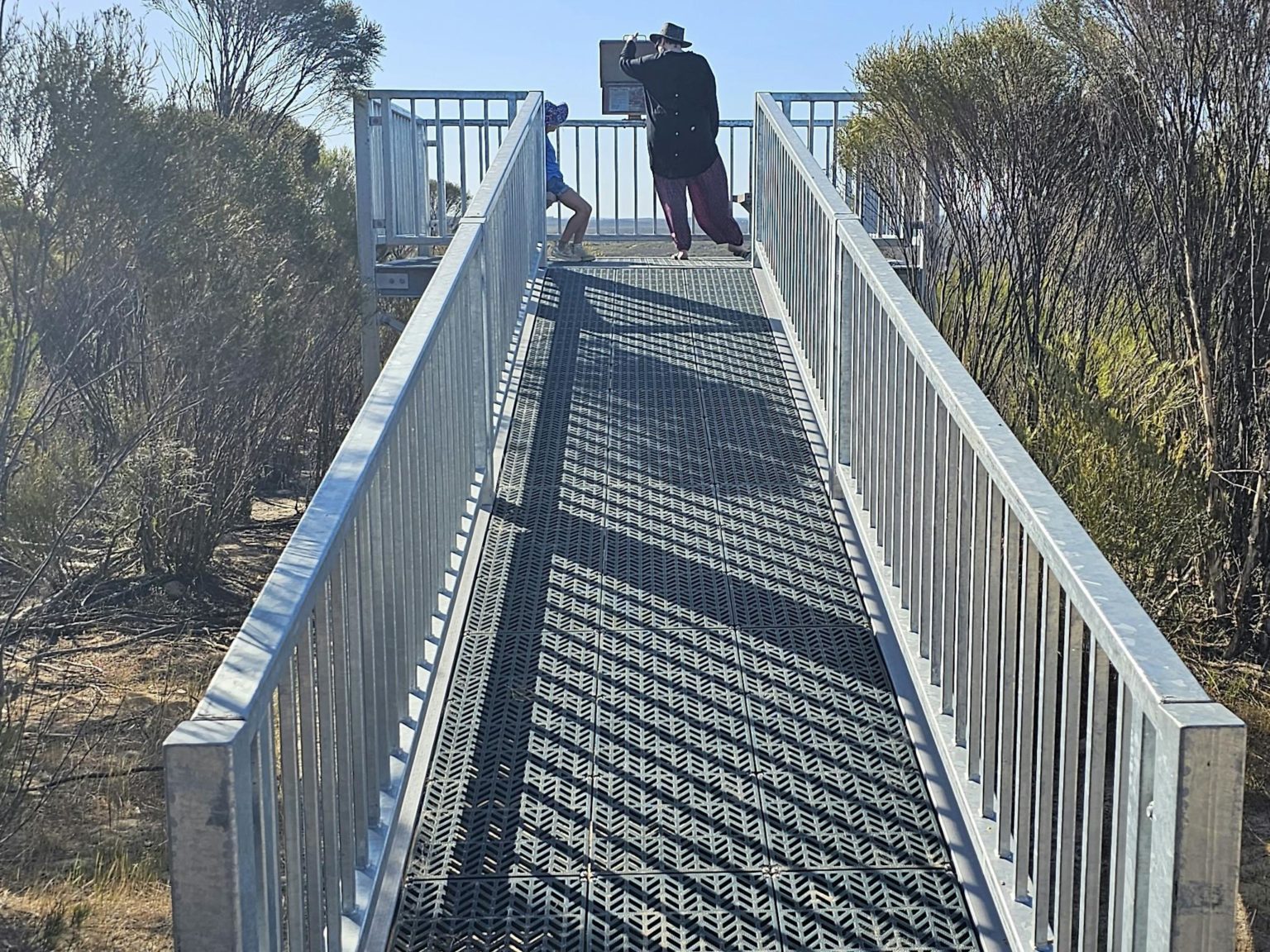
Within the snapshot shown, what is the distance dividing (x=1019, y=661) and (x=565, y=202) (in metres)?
9.77

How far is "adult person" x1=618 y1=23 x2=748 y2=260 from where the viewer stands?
1005 cm

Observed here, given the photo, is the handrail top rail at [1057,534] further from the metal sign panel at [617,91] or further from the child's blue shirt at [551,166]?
the metal sign panel at [617,91]

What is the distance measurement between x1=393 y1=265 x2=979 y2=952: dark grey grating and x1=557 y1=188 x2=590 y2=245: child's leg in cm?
557

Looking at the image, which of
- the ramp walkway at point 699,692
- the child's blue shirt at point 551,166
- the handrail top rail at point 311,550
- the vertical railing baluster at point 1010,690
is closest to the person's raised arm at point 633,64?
the child's blue shirt at point 551,166

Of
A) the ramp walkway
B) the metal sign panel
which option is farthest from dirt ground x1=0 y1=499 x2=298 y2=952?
the metal sign panel

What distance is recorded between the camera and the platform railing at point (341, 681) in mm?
2035

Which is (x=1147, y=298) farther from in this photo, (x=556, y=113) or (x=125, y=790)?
(x=125, y=790)

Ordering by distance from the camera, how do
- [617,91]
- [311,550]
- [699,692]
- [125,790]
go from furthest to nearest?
1. [617,91]
2. [125,790]
3. [699,692]
4. [311,550]

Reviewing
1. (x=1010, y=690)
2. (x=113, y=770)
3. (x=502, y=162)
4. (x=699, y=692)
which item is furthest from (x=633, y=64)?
(x=1010, y=690)

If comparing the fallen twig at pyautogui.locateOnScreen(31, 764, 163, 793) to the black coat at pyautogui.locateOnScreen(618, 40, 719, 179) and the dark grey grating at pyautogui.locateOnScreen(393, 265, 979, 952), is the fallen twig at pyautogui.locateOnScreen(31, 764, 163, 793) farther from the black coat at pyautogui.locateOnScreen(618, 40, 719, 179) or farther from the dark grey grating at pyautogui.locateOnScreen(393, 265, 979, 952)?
the black coat at pyautogui.locateOnScreen(618, 40, 719, 179)

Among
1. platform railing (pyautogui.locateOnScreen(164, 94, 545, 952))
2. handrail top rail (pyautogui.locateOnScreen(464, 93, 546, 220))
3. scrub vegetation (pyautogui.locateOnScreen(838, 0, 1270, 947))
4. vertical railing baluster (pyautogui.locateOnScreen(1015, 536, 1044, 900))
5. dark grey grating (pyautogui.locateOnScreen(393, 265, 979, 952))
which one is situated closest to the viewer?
platform railing (pyautogui.locateOnScreen(164, 94, 545, 952))

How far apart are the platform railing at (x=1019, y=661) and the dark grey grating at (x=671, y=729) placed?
0.26 m

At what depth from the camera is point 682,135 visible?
1025 cm

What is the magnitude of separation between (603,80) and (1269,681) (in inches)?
316
